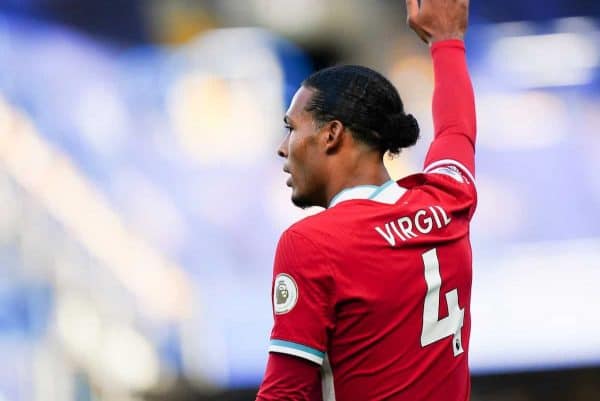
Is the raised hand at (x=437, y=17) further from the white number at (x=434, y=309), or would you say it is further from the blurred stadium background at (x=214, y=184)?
the blurred stadium background at (x=214, y=184)

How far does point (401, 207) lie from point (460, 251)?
0.17 metres

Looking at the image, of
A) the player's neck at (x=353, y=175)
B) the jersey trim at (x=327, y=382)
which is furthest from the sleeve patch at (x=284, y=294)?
the player's neck at (x=353, y=175)

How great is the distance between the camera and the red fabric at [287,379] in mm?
2031

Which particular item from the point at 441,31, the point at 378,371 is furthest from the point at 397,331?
the point at 441,31

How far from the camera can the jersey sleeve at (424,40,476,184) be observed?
2.40m

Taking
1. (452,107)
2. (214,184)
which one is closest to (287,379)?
(452,107)

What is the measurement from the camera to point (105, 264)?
18.7 feet

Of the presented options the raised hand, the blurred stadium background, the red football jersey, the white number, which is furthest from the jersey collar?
the blurred stadium background

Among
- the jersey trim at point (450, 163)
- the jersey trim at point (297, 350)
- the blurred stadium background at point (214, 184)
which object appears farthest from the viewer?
the blurred stadium background at point (214, 184)

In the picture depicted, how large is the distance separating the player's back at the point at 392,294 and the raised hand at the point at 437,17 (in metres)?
0.41

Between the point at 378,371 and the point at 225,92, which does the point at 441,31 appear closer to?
the point at 378,371

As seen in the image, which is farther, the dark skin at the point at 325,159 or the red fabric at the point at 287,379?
the dark skin at the point at 325,159

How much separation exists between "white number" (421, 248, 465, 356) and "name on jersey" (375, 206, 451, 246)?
A: 5cm

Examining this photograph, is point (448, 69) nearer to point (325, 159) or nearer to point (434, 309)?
point (325, 159)
